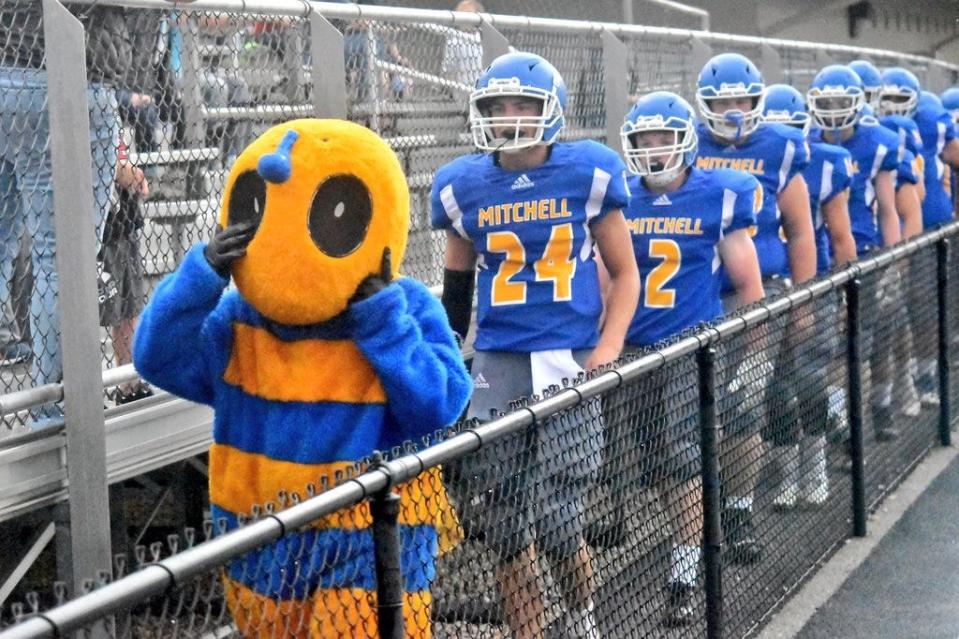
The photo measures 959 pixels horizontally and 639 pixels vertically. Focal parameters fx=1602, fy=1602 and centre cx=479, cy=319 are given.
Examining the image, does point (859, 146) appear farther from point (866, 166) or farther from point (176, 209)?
point (176, 209)

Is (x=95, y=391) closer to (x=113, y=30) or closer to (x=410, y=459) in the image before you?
(x=113, y=30)

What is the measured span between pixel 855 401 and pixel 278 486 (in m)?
3.89

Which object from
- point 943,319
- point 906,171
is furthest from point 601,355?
point 906,171

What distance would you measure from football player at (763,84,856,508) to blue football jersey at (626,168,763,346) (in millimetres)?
451

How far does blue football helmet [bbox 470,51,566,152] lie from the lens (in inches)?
204

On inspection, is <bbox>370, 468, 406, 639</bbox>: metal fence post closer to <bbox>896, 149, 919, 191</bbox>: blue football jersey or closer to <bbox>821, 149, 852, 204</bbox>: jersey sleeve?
<bbox>821, 149, 852, 204</bbox>: jersey sleeve

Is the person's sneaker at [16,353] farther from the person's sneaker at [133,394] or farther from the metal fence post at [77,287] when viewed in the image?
the person's sneaker at [133,394]

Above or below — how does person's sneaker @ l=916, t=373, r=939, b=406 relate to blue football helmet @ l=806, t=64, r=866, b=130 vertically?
below

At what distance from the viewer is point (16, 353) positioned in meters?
4.32

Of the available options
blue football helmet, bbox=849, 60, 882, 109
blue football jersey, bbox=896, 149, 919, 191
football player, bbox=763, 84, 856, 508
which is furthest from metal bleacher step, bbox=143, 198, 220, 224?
blue football helmet, bbox=849, 60, 882, 109

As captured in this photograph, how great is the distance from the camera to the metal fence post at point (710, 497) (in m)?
5.02

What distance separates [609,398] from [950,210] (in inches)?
301

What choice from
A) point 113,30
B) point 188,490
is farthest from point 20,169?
point 188,490

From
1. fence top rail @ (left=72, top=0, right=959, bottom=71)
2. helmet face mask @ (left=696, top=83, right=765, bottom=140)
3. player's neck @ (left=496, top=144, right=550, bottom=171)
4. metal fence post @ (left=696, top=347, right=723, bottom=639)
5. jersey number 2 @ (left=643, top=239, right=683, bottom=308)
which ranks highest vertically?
fence top rail @ (left=72, top=0, right=959, bottom=71)
